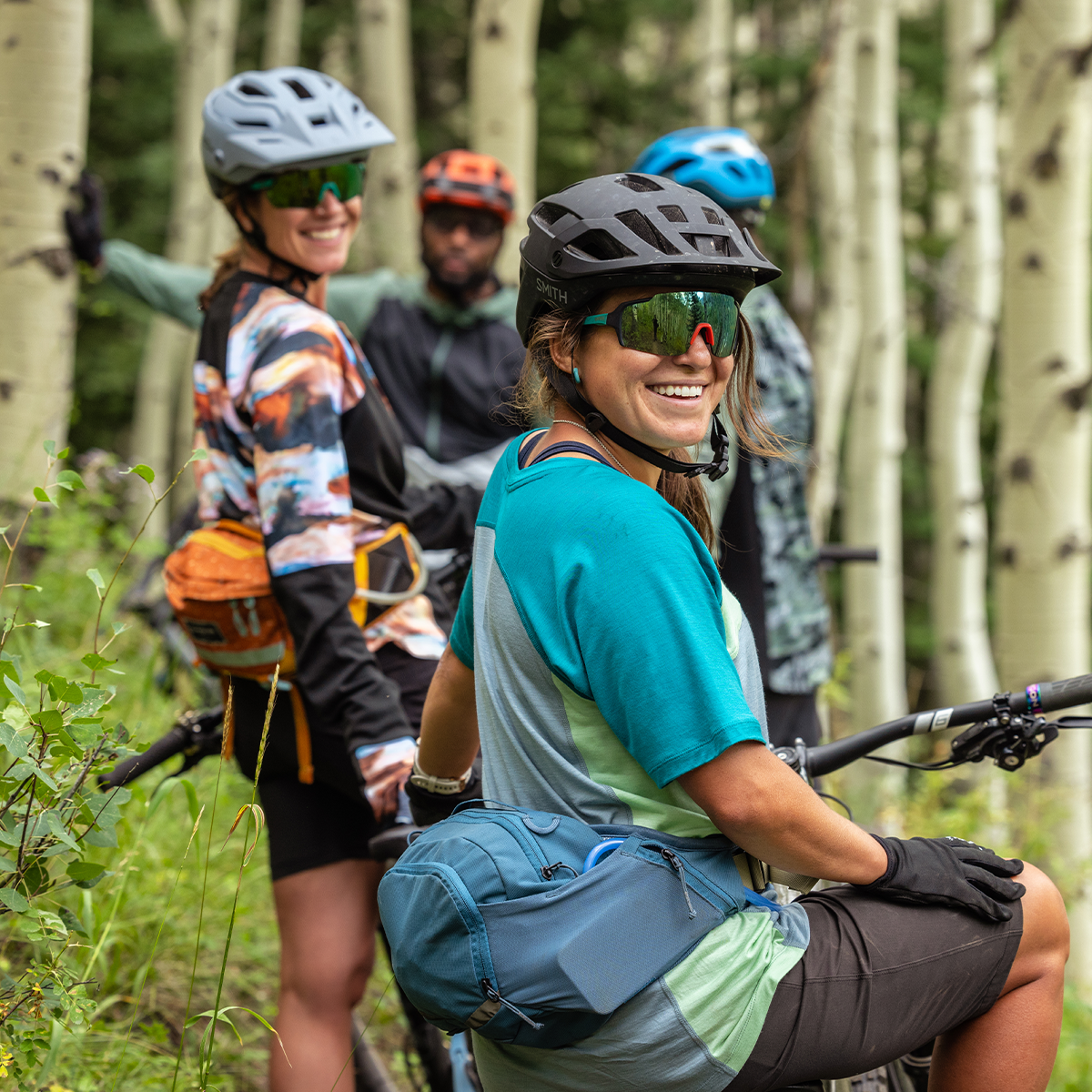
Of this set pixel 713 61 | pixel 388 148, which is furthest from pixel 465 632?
pixel 713 61

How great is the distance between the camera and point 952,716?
2.45 m

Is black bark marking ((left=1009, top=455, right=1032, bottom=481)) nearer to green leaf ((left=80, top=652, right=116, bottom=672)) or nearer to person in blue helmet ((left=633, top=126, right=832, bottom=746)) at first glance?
person in blue helmet ((left=633, top=126, right=832, bottom=746))

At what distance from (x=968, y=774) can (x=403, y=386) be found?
6101 mm

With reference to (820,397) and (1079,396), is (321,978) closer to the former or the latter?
(1079,396)

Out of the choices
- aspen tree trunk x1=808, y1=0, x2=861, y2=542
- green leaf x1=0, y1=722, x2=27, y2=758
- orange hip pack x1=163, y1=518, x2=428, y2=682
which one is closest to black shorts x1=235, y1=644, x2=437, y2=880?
orange hip pack x1=163, y1=518, x2=428, y2=682

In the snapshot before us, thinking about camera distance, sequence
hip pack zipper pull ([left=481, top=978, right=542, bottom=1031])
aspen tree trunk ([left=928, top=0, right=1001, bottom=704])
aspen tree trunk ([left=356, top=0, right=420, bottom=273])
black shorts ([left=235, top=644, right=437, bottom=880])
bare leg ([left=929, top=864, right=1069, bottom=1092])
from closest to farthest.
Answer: hip pack zipper pull ([left=481, top=978, right=542, bottom=1031]), bare leg ([left=929, top=864, right=1069, bottom=1092]), black shorts ([left=235, top=644, right=437, bottom=880]), aspen tree trunk ([left=356, top=0, right=420, bottom=273]), aspen tree trunk ([left=928, top=0, right=1001, bottom=704])

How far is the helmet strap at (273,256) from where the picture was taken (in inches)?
120

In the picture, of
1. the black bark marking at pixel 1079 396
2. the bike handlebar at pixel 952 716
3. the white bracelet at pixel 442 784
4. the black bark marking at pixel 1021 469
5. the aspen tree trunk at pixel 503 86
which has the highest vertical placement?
the aspen tree trunk at pixel 503 86

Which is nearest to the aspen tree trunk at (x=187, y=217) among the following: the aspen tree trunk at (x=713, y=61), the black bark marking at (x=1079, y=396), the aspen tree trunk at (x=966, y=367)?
the aspen tree trunk at (x=713, y=61)

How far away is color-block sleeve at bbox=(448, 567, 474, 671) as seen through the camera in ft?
7.17

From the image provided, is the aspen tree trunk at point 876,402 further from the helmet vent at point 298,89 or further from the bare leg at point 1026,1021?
the bare leg at point 1026,1021

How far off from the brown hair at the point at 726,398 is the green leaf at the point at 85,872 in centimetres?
113

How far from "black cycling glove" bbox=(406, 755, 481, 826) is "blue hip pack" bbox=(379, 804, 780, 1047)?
576 millimetres

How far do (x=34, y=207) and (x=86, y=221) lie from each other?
20 cm
